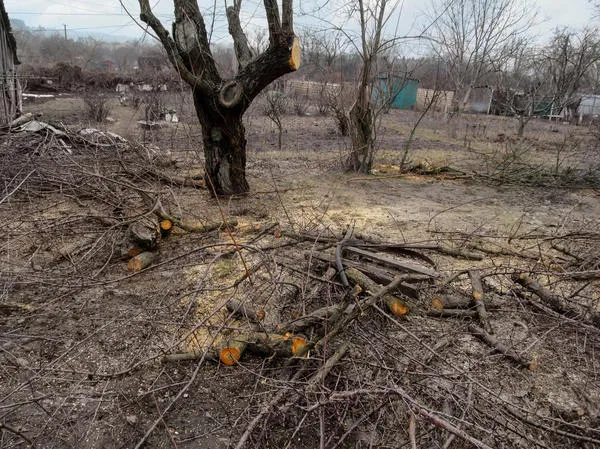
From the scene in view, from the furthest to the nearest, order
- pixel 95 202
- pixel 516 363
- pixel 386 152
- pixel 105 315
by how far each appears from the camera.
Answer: pixel 386 152 → pixel 95 202 → pixel 105 315 → pixel 516 363

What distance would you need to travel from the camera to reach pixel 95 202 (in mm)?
4715

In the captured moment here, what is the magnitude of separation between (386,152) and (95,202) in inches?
304

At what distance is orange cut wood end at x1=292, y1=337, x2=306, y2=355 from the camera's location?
7.55 ft

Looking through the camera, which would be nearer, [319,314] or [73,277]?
[319,314]

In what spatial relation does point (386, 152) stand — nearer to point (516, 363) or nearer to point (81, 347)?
point (516, 363)

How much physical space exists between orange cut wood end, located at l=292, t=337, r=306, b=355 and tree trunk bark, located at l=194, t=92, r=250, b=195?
3.03m

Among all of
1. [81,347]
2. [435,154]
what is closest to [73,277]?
→ [81,347]

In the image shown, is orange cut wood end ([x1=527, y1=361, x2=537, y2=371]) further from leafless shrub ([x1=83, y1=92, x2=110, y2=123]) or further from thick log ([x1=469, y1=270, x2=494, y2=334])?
leafless shrub ([x1=83, y1=92, x2=110, y2=123])

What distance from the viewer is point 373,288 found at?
2945 mm

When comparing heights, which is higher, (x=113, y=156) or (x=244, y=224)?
(x=113, y=156)

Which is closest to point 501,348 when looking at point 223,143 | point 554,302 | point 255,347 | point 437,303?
point 437,303

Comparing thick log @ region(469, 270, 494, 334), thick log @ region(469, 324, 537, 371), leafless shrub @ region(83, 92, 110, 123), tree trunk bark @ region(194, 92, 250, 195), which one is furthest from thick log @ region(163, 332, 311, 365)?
leafless shrub @ region(83, 92, 110, 123)

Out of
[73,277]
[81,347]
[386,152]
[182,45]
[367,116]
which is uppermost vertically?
[182,45]

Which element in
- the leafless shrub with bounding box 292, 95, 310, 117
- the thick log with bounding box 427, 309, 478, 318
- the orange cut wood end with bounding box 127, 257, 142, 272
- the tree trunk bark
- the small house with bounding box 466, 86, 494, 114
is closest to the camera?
the thick log with bounding box 427, 309, 478, 318
